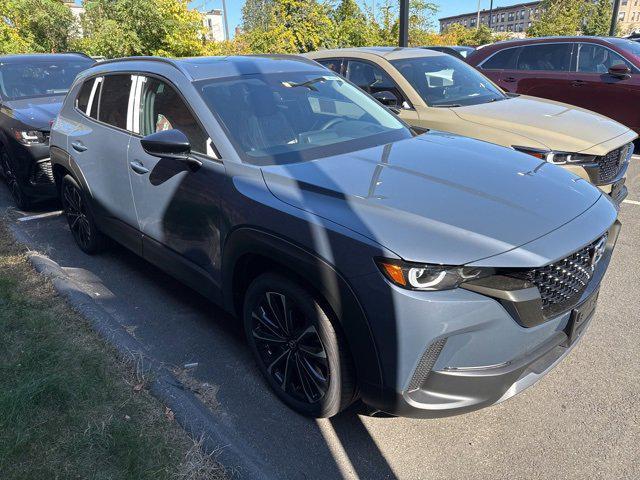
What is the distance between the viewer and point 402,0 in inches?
337

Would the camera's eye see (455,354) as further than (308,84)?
No

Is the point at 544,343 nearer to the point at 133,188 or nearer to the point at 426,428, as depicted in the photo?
the point at 426,428

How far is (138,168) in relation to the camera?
11.8ft

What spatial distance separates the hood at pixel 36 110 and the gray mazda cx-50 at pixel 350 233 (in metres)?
2.52

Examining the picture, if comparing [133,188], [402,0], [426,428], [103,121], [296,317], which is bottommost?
[426,428]

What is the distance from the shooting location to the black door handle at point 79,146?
438 cm

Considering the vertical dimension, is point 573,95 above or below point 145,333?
above

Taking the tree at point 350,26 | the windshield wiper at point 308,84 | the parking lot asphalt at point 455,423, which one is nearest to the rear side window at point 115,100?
the windshield wiper at point 308,84

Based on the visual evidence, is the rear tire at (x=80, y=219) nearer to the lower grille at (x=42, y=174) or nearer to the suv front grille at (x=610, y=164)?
the lower grille at (x=42, y=174)

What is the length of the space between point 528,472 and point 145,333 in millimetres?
2523

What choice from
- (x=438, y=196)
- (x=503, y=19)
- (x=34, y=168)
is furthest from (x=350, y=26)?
(x=503, y=19)

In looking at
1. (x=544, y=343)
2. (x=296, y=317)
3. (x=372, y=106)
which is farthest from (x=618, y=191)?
(x=296, y=317)

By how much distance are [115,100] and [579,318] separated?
3.62 metres

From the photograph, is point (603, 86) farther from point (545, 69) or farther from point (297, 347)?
point (297, 347)
